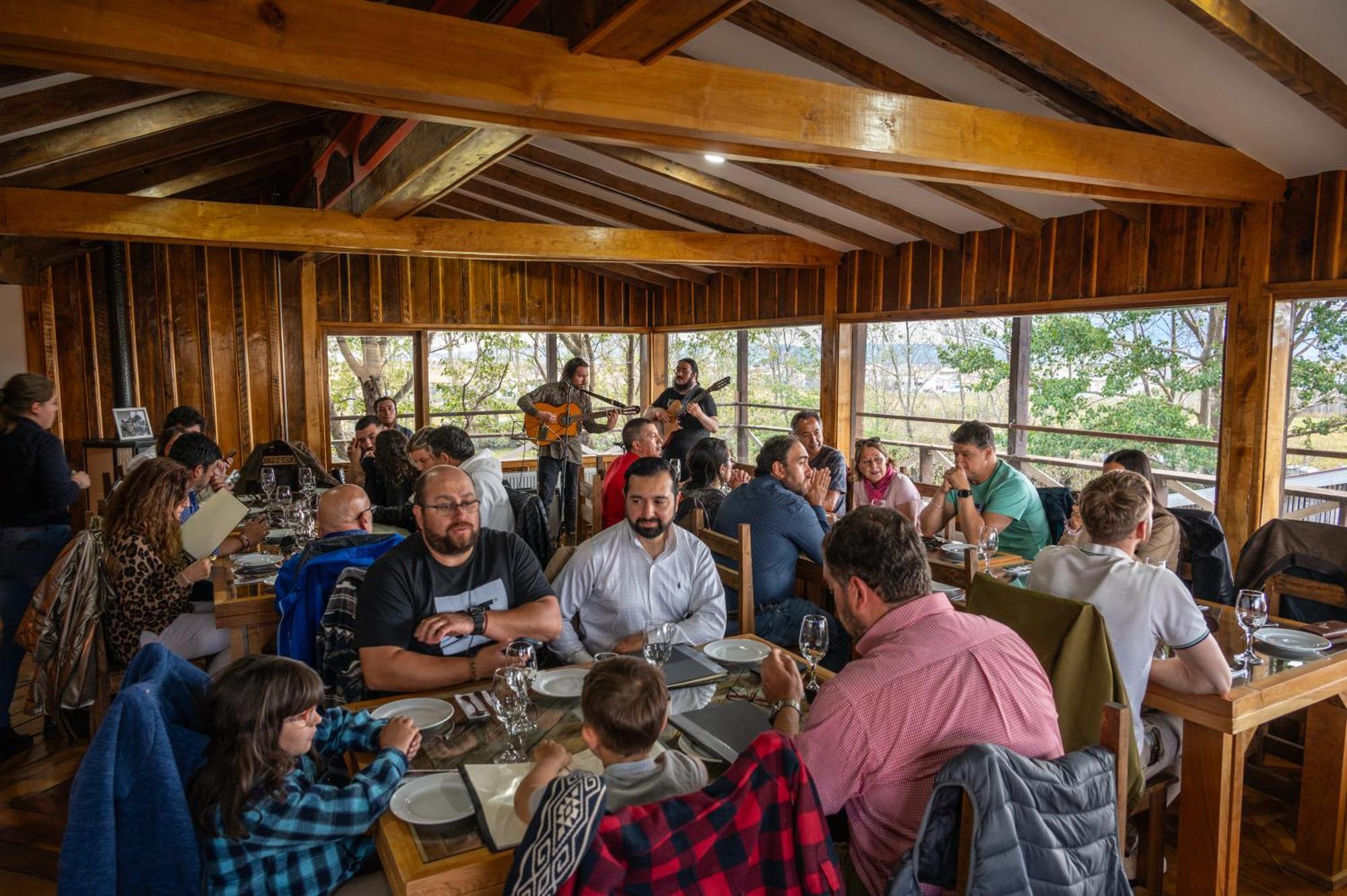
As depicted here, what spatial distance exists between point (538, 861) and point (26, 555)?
3923 millimetres

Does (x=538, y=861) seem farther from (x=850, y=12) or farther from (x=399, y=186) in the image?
(x=399, y=186)

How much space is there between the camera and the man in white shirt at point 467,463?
4.31 m

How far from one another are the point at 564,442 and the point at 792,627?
16.2 feet

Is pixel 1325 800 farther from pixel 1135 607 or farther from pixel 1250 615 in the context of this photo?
pixel 1135 607

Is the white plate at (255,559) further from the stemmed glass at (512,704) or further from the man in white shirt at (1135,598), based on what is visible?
the man in white shirt at (1135,598)

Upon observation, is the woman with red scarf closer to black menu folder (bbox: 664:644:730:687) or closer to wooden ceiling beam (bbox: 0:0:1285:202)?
wooden ceiling beam (bbox: 0:0:1285:202)

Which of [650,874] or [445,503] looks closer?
[650,874]

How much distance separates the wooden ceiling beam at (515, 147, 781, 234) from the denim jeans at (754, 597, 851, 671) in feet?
16.2

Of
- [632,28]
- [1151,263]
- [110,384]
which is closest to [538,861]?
[632,28]

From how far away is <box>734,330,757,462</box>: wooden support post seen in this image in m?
10.8

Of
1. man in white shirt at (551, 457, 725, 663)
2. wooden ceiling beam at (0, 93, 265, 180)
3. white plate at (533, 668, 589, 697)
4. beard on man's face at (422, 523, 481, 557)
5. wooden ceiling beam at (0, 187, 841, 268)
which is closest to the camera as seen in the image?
white plate at (533, 668, 589, 697)

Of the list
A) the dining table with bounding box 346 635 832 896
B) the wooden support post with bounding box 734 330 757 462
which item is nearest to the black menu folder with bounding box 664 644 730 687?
the dining table with bounding box 346 635 832 896

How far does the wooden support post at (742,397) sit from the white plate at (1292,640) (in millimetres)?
8059

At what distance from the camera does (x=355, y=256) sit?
951 centimetres
